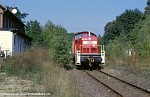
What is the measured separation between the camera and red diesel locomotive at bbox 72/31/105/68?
2612 cm

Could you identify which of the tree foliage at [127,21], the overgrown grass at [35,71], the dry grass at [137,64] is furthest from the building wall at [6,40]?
the tree foliage at [127,21]

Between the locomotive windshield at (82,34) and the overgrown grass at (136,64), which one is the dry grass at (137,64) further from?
the locomotive windshield at (82,34)

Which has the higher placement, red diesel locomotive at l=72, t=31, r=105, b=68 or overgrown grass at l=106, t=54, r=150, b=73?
red diesel locomotive at l=72, t=31, r=105, b=68

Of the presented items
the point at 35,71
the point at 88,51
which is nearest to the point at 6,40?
the point at 88,51

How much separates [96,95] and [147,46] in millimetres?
19987

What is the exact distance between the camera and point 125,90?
14695 mm

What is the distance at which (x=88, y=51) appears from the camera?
27.6 meters

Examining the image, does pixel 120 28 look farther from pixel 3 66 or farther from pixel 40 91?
pixel 40 91

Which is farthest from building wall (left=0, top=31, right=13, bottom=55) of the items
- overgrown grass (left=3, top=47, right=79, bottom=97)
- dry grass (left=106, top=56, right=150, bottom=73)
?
overgrown grass (left=3, top=47, right=79, bottom=97)

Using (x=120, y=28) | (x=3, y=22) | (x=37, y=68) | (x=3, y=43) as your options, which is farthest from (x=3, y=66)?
(x=120, y=28)

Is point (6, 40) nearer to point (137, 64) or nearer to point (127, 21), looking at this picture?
point (137, 64)

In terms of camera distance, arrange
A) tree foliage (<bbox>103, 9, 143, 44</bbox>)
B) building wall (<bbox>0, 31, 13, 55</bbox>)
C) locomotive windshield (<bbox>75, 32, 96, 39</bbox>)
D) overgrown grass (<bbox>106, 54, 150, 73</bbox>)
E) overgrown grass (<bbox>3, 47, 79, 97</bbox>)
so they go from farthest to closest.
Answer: tree foliage (<bbox>103, 9, 143, 44</bbox>)
building wall (<bbox>0, 31, 13, 55</bbox>)
locomotive windshield (<bbox>75, 32, 96, 39</bbox>)
overgrown grass (<bbox>106, 54, 150, 73</bbox>)
overgrown grass (<bbox>3, 47, 79, 97</bbox>)

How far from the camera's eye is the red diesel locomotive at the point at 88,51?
1028 inches

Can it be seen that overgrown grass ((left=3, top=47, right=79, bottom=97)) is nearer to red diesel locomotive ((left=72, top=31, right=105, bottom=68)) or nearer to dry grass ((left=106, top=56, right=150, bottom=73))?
red diesel locomotive ((left=72, top=31, right=105, bottom=68))
